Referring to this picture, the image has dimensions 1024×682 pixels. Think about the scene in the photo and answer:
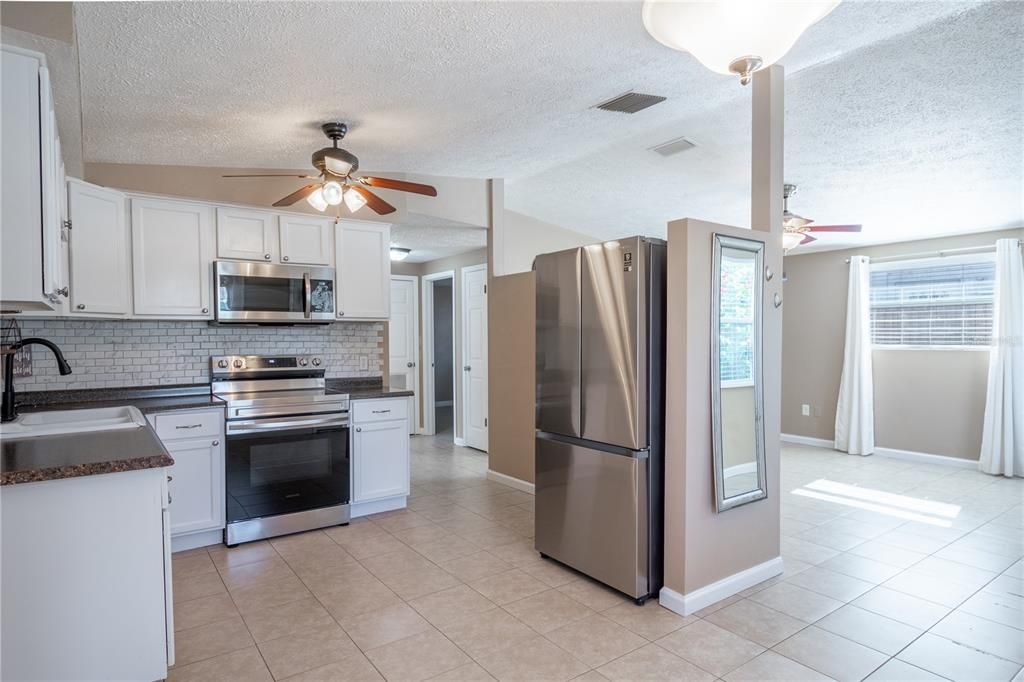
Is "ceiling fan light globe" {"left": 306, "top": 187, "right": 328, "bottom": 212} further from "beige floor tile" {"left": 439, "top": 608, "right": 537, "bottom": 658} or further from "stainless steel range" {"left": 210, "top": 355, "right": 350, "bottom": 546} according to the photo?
"beige floor tile" {"left": 439, "top": 608, "right": 537, "bottom": 658}

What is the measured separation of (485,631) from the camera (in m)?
2.51

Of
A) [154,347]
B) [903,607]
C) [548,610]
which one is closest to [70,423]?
[154,347]

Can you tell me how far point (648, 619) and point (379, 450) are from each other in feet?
7.17

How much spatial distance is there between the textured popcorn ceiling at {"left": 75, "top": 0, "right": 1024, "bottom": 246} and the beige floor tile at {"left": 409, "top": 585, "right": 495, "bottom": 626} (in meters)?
2.51

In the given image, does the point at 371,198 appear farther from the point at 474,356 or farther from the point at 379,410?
the point at 474,356

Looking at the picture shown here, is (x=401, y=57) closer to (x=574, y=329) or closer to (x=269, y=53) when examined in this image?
(x=269, y=53)

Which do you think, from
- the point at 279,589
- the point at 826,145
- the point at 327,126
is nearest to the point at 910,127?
the point at 826,145

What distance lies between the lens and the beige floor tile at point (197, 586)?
286cm

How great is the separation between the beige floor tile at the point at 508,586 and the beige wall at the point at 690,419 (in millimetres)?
680

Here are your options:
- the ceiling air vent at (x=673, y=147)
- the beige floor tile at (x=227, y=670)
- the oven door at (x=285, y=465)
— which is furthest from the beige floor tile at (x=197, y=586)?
the ceiling air vent at (x=673, y=147)

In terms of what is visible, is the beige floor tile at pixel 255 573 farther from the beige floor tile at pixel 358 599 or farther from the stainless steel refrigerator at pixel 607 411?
the stainless steel refrigerator at pixel 607 411

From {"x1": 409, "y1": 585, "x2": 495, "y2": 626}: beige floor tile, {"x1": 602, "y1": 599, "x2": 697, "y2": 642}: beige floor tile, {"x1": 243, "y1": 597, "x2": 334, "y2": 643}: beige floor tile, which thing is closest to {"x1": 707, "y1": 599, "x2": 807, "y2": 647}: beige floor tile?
{"x1": 602, "y1": 599, "x2": 697, "y2": 642}: beige floor tile

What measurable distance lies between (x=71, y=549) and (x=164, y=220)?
2.41 meters

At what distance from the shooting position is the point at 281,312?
13.0 feet
